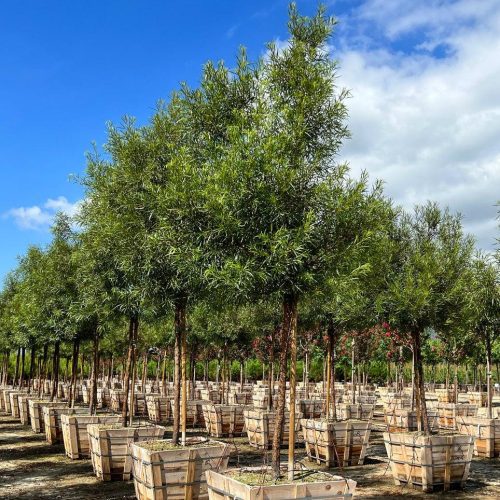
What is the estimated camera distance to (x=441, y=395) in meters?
39.4

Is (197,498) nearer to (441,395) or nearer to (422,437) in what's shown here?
(422,437)

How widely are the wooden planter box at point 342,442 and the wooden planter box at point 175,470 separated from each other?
209 inches

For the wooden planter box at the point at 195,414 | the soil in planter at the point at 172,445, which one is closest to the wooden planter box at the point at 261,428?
the soil in planter at the point at 172,445

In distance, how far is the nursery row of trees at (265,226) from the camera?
9812 mm

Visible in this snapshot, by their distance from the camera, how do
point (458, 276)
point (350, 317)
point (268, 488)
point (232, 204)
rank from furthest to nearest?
point (350, 317), point (458, 276), point (232, 204), point (268, 488)

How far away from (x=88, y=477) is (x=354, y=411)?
508 inches

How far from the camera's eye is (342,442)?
16.2 meters

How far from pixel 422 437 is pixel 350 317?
4.59 m

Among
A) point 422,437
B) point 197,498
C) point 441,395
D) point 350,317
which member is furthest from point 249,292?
point 441,395

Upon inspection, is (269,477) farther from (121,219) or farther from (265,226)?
(121,219)

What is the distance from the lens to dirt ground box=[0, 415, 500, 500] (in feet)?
42.6

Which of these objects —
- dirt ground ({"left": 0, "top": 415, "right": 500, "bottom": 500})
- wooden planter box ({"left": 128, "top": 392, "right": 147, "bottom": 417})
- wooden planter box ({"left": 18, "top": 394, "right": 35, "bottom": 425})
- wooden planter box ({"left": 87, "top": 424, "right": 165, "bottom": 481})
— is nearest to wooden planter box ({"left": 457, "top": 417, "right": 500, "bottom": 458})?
dirt ground ({"left": 0, "top": 415, "right": 500, "bottom": 500})

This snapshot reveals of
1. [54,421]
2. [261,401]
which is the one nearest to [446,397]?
[261,401]

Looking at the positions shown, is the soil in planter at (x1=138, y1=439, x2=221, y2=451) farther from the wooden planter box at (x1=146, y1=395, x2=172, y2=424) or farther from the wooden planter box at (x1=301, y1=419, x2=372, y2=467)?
the wooden planter box at (x1=146, y1=395, x2=172, y2=424)
